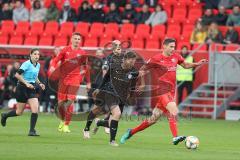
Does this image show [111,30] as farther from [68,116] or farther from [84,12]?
[68,116]

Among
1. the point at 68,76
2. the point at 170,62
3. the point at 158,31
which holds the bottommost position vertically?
the point at 68,76

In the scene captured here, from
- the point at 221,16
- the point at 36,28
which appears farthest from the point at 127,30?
the point at 36,28

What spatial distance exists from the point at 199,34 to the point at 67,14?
6.93 meters

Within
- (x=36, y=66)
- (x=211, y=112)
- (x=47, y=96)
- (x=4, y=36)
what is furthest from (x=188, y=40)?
(x=36, y=66)

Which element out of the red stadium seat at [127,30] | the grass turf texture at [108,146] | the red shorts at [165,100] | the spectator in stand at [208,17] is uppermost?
the spectator in stand at [208,17]

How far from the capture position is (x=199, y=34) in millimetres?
30172

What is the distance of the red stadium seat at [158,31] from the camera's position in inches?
1224

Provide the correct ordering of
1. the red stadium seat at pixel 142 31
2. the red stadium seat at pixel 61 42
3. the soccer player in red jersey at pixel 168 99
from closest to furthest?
1. the soccer player in red jersey at pixel 168 99
2. the red stadium seat at pixel 142 31
3. the red stadium seat at pixel 61 42

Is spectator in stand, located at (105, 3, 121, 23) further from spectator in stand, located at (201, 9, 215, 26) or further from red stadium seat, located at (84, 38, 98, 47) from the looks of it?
spectator in stand, located at (201, 9, 215, 26)

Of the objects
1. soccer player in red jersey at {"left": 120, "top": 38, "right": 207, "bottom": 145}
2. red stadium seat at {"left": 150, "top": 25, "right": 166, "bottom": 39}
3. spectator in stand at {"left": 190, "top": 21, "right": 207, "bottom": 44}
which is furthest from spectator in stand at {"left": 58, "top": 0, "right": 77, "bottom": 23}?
soccer player in red jersey at {"left": 120, "top": 38, "right": 207, "bottom": 145}

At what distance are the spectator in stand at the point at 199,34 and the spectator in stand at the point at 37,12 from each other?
7711mm

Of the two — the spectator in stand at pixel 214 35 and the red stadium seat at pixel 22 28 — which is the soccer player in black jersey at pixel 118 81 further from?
the red stadium seat at pixel 22 28

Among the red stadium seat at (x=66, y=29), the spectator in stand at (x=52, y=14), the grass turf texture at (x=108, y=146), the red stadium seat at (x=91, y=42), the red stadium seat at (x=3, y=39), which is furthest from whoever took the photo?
the spectator in stand at (x=52, y=14)

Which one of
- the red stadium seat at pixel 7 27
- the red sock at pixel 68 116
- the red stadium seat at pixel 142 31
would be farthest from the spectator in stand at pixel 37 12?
the red sock at pixel 68 116
